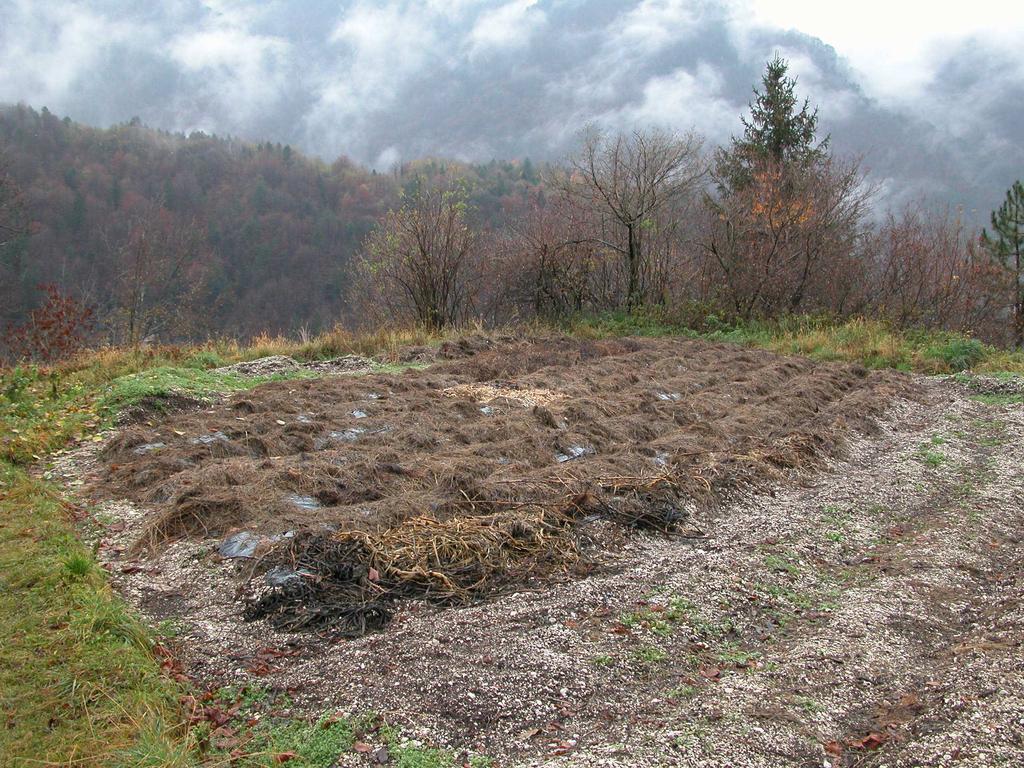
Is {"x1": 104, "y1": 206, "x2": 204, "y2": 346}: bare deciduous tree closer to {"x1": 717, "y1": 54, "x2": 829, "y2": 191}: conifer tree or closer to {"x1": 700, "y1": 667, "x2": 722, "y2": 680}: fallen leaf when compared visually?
{"x1": 700, "y1": 667, "x2": 722, "y2": 680}: fallen leaf

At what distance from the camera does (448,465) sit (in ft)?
17.4

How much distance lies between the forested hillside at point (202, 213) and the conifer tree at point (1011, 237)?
12.6 m

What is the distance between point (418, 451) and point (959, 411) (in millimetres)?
6323

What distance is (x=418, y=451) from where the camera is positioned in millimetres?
5906

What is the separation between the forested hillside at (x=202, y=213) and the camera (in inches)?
1184

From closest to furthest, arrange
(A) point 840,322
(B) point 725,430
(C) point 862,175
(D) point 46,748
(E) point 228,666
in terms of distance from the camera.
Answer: (D) point 46,748 < (E) point 228,666 < (B) point 725,430 < (A) point 840,322 < (C) point 862,175

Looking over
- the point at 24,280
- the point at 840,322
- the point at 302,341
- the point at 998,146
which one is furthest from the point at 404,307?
the point at 998,146

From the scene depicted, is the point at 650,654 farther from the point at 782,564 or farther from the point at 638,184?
the point at 638,184

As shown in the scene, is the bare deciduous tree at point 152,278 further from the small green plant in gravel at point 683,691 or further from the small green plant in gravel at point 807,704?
the small green plant in gravel at point 807,704

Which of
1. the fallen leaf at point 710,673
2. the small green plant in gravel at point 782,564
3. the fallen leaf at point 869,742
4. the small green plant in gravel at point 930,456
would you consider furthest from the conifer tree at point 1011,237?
the fallen leaf at point 869,742

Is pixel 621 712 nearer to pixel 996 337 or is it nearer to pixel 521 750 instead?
pixel 521 750

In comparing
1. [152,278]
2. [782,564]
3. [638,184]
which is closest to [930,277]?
[638,184]

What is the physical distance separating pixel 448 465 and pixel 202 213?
46898 millimetres

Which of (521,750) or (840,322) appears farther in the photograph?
(840,322)
